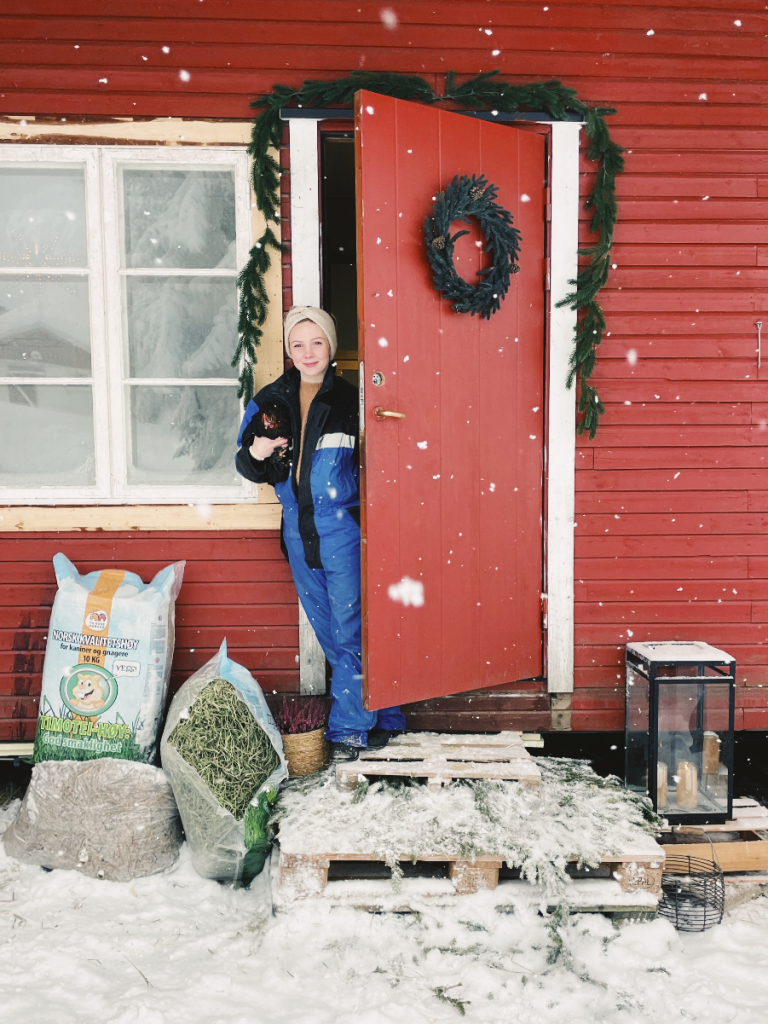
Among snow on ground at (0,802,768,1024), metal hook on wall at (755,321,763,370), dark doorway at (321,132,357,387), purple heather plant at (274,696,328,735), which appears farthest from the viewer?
dark doorway at (321,132,357,387)

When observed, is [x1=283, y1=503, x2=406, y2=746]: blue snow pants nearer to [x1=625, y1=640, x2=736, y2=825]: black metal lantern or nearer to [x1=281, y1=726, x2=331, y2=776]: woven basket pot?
[x1=281, y1=726, x2=331, y2=776]: woven basket pot

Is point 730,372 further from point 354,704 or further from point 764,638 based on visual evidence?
point 354,704

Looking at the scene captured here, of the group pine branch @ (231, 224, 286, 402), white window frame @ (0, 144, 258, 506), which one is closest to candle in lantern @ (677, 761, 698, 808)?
white window frame @ (0, 144, 258, 506)

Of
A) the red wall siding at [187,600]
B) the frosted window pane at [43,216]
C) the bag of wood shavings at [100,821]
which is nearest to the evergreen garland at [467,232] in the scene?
the red wall siding at [187,600]

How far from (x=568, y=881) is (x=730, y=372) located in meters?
2.34

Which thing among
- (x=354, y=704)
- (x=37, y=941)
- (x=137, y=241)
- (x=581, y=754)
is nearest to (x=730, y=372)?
(x=581, y=754)

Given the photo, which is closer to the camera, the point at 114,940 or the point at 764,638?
the point at 114,940

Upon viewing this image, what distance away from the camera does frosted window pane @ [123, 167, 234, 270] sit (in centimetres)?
318

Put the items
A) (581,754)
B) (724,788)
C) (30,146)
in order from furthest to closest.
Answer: (581,754) < (30,146) < (724,788)

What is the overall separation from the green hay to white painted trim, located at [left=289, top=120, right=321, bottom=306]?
1736 mm

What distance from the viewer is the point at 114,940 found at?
233 centimetres

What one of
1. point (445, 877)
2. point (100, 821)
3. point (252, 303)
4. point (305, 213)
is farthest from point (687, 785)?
point (305, 213)

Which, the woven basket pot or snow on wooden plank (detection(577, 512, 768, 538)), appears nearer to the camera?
the woven basket pot

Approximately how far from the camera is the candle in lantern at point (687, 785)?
2.88 meters
